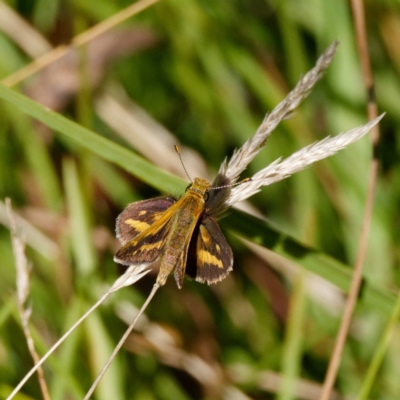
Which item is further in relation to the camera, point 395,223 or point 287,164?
point 395,223

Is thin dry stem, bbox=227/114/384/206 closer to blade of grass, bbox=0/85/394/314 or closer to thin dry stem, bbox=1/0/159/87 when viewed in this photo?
blade of grass, bbox=0/85/394/314

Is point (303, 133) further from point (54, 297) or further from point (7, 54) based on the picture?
point (7, 54)

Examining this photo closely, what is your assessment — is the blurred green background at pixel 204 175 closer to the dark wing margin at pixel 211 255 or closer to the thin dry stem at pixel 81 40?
the thin dry stem at pixel 81 40

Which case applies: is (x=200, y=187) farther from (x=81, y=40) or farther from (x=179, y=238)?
(x=81, y=40)

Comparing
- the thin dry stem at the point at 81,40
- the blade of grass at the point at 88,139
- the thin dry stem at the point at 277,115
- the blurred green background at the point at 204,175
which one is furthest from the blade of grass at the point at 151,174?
the thin dry stem at the point at 81,40

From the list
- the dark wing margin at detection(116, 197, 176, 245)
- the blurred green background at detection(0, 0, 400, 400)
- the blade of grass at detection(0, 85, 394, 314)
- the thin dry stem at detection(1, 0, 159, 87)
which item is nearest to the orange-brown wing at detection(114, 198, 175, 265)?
the dark wing margin at detection(116, 197, 176, 245)

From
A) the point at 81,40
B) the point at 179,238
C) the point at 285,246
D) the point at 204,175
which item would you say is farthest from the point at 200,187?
the point at 204,175

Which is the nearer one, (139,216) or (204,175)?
(139,216)

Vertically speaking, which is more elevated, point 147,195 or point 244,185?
point 147,195

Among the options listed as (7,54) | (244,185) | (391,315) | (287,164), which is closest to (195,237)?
(244,185)
